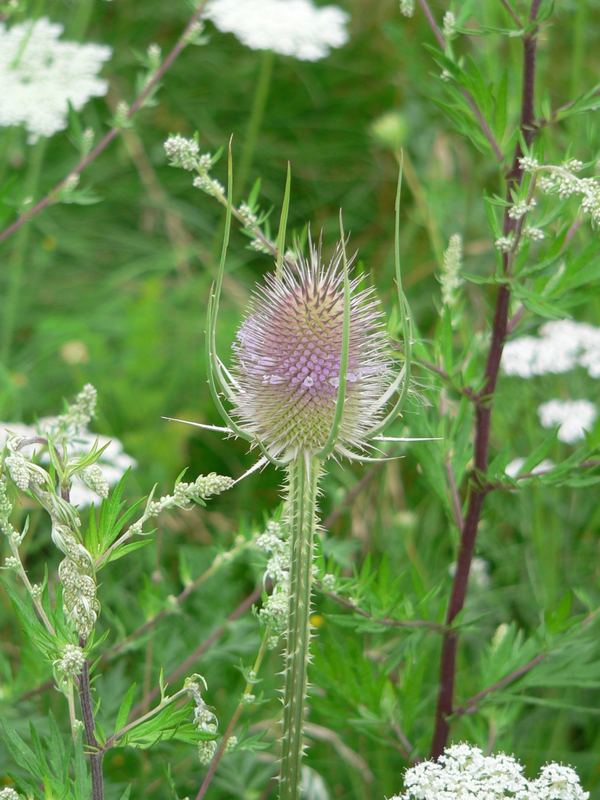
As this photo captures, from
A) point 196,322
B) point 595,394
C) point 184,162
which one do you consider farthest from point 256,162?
point 184,162

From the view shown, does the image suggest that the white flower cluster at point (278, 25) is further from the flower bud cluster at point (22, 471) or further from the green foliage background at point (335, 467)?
the flower bud cluster at point (22, 471)

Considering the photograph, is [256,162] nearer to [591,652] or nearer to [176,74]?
[176,74]

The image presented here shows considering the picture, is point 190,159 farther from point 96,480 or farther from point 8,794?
point 8,794

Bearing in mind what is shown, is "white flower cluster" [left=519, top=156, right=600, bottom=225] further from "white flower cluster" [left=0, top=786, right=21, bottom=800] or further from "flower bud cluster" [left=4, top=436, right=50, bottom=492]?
"white flower cluster" [left=0, top=786, right=21, bottom=800]

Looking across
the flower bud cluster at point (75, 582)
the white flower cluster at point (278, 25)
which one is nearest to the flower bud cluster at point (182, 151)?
the flower bud cluster at point (75, 582)

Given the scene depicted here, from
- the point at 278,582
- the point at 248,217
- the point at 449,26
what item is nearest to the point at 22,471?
the point at 278,582
